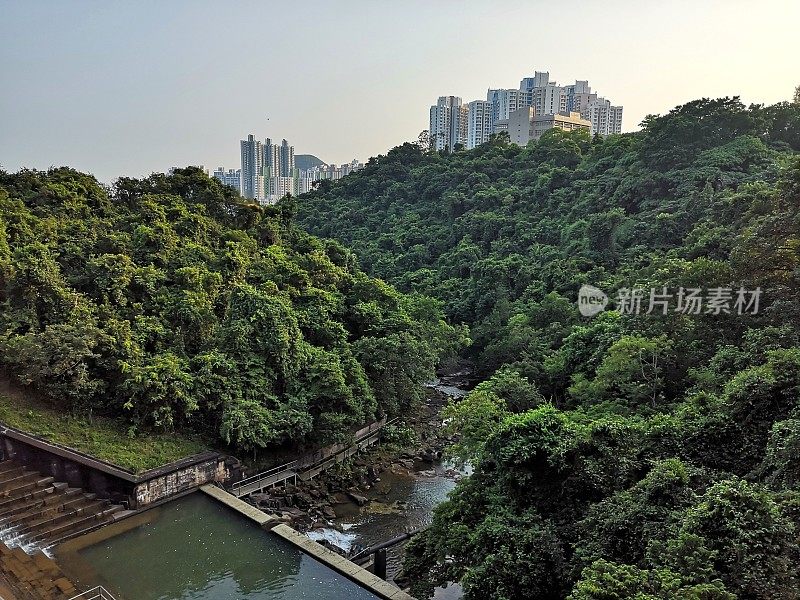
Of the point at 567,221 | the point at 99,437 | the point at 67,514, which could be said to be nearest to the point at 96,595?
the point at 67,514

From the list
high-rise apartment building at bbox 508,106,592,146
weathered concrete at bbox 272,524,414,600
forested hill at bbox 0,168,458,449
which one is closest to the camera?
weathered concrete at bbox 272,524,414,600

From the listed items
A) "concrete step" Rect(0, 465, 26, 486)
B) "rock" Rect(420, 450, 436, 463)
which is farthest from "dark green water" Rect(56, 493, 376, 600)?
"rock" Rect(420, 450, 436, 463)

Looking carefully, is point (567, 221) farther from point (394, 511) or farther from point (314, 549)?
point (314, 549)

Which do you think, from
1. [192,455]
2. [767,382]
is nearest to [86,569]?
[192,455]

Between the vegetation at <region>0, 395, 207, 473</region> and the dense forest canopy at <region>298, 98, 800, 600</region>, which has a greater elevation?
the dense forest canopy at <region>298, 98, 800, 600</region>

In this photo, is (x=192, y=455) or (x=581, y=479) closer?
(x=581, y=479)

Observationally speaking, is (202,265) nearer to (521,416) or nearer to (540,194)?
(521,416)

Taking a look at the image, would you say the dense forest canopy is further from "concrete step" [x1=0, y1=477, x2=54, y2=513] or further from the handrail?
"concrete step" [x1=0, y1=477, x2=54, y2=513]
